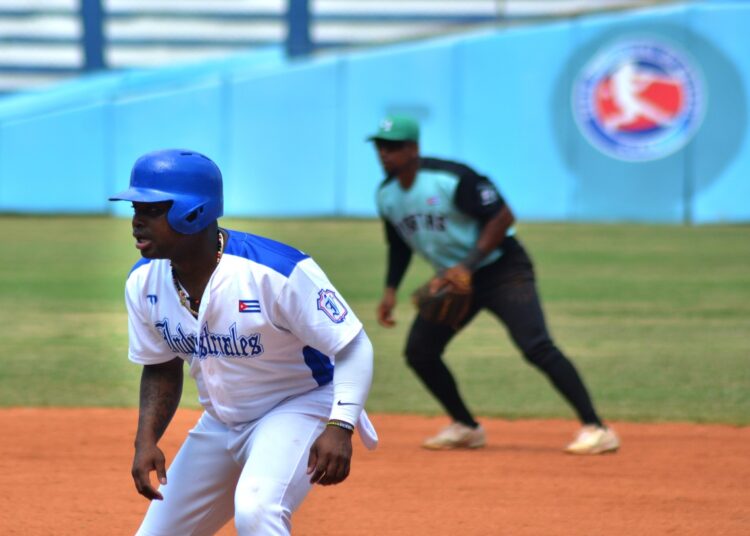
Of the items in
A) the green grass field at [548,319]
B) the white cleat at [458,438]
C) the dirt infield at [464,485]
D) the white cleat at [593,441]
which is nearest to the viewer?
the dirt infield at [464,485]

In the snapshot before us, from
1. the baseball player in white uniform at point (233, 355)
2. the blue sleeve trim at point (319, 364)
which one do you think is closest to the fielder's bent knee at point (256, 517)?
the baseball player in white uniform at point (233, 355)

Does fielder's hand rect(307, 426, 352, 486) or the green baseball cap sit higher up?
the green baseball cap

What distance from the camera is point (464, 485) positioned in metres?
6.19

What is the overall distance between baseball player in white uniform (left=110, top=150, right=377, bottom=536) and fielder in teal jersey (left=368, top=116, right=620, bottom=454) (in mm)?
2856

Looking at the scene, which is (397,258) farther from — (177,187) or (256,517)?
(256,517)

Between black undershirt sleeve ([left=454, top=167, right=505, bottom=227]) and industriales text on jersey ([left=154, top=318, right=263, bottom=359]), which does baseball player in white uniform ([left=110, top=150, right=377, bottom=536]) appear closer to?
industriales text on jersey ([left=154, top=318, right=263, bottom=359])

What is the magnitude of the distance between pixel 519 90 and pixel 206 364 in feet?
69.8

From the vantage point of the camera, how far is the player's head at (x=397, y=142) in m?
6.76

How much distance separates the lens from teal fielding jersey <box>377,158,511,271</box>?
6777mm

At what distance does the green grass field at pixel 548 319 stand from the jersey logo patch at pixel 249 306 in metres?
4.79

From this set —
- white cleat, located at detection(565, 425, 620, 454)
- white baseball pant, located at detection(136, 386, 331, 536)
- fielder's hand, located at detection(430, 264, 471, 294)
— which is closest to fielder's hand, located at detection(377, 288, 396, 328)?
fielder's hand, located at detection(430, 264, 471, 294)

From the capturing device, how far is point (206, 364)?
380 cm

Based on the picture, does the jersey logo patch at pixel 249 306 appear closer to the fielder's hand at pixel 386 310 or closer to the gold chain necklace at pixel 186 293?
the gold chain necklace at pixel 186 293

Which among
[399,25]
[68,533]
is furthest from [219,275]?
[399,25]
